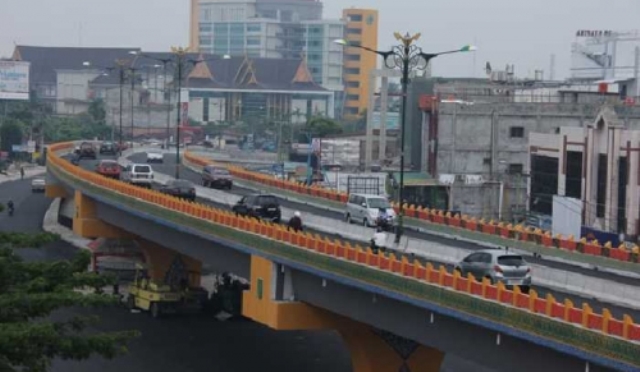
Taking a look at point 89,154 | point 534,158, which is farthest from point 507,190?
point 89,154

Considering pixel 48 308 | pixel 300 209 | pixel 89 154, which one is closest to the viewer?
pixel 48 308

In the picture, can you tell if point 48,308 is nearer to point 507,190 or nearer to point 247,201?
point 247,201

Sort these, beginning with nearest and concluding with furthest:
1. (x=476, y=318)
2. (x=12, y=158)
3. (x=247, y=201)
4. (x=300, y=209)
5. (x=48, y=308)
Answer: (x=48, y=308), (x=476, y=318), (x=247, y=201), (x=300, y=209), (x=12, y=158)

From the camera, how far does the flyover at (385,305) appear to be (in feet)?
107

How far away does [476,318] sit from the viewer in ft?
120

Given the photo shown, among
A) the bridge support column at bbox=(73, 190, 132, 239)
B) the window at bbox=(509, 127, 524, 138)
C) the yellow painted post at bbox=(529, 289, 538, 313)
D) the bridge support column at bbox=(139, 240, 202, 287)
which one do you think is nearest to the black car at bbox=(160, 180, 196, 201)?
the bridge support column at bbox=(139, 240, 202, 287)

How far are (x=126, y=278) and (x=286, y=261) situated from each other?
40574mm

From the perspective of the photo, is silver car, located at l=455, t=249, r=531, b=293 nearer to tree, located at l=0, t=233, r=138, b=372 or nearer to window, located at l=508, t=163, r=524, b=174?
tree, located at l=0, t=233, r=138, b=372

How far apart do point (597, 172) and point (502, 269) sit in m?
37.1

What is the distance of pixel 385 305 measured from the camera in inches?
1700

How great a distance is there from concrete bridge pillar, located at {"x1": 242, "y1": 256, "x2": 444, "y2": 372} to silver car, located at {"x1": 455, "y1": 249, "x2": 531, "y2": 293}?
7.39 m

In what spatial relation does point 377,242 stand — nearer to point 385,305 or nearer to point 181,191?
point 385,305

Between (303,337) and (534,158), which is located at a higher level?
(534,158)

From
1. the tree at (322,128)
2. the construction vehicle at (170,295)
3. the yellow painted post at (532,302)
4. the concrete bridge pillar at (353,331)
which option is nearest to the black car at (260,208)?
the construction vehicle at (170,295)
